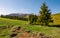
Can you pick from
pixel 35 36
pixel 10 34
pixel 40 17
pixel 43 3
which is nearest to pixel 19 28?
pixel 10 34

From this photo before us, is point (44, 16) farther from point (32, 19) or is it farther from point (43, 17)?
point (32, 19)

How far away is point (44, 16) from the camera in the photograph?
46.2 metres

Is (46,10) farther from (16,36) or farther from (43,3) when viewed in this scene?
(16,36)

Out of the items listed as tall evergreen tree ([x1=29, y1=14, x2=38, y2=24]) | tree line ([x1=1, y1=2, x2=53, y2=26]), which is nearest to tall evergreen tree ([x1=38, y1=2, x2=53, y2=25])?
tree line ([x1=1, y1=2, x2=53, y2=26])

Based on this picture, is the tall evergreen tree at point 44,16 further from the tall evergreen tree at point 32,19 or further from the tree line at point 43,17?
the tall evergreen tree at point 32,19

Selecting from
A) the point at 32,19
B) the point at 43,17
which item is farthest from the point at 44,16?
the point at 32,19

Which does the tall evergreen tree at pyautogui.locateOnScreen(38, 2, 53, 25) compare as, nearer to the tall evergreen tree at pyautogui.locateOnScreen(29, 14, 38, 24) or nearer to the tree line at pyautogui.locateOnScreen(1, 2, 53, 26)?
the tree line at pyautogui.locateOnScreen(1, 2, 53, 26)

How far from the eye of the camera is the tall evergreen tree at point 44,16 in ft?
149

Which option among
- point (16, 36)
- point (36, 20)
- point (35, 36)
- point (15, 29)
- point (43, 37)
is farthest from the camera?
point (36, 20)

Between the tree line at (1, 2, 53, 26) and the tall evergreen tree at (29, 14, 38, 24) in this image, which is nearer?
the tree line at (1, 2, 53, 26)

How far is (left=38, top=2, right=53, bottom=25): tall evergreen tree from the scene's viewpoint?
4547cm

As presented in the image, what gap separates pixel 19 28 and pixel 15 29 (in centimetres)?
89

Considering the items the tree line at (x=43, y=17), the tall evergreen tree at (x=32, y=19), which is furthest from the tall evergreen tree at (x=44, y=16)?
the tall evergreen tree at (x=32, y=19)

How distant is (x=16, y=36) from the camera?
2686 centimetres
